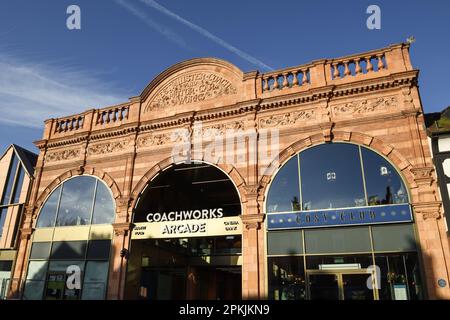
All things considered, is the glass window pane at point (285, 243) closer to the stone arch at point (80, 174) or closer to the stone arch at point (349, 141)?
the stone arch at point (349, 141)

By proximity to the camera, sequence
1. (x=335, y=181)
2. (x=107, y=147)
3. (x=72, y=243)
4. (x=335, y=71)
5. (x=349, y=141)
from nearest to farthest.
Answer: (x=335, y=181) < (x=349, y=141) < (x=335, y=71) < (x=72, y=243) < (x=107, y=147)

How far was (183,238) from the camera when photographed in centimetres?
2039

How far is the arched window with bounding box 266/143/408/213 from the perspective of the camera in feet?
47.4

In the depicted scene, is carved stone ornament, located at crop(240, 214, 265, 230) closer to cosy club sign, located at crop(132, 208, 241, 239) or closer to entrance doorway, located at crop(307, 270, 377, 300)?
cosy club sign, located at crop(132, 208, 241, 239)

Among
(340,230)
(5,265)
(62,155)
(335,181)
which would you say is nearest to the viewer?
(340,230)

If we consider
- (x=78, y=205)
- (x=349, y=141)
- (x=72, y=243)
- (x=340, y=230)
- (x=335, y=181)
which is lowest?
(x=340, y=230)

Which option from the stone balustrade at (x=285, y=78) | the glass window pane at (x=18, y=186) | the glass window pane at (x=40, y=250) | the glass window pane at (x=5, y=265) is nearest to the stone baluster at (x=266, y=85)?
the stone balustrade at (x=285, y=78)

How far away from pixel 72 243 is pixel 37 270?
2.66 m

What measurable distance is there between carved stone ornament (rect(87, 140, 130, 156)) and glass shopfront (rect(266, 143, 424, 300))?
9239 millimetres

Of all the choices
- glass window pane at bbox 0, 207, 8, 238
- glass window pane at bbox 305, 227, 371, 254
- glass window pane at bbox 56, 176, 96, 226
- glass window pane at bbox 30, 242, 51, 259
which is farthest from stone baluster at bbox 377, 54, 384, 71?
glass window pane at bbox 0, 207, 8, 238

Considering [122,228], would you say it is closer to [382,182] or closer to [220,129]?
[220,129]

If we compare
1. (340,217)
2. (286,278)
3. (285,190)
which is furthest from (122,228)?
(340,217)

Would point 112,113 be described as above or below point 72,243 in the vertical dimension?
above
